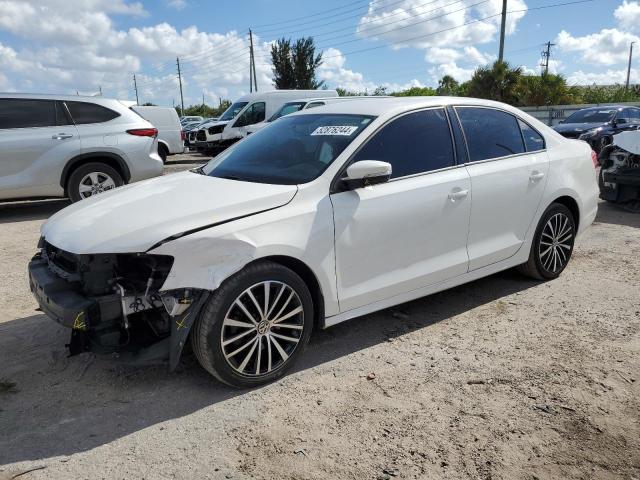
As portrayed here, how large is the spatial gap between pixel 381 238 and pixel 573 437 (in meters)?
1.59

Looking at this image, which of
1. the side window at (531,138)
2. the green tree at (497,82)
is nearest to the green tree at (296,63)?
the green tree at (497,82)

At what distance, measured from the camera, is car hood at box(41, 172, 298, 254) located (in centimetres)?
300

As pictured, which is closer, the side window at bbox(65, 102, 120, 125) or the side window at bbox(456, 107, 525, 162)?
the side window at bbox(456, 107, 525, 162)

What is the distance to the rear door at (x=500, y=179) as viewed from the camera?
429 cm

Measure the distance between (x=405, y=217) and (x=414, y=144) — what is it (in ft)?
2.00

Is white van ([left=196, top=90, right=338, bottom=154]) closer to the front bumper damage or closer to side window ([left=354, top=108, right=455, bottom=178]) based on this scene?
side window ([left=354, top=108, right=455, bottom=178])

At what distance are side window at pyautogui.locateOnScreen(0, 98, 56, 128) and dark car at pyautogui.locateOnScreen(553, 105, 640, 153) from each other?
41.9 ft

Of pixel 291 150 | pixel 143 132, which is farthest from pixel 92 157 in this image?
pixel 291 150

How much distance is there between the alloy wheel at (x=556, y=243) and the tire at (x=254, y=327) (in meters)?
2.58

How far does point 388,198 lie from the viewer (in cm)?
371

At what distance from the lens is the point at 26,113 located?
330 inches

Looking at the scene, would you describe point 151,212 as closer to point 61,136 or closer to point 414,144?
point 414,144

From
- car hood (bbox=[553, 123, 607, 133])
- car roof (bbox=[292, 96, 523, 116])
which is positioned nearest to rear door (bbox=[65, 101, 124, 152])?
car roof (bbox=[292, 96, 523, 116])

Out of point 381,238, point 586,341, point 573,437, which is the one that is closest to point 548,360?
point 586,341
